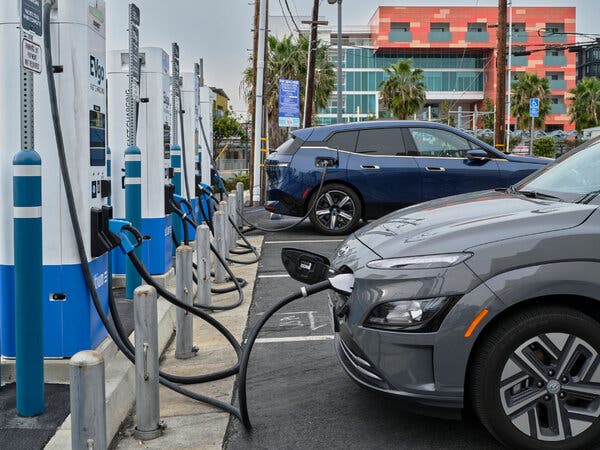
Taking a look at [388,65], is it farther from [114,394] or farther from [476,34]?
[114,394]

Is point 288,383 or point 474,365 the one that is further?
point 288,383

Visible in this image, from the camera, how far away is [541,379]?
338 centimetres

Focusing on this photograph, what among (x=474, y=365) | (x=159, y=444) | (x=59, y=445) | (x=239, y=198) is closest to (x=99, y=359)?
(x=59, y=445)

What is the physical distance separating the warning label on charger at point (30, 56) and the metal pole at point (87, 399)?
1.56m

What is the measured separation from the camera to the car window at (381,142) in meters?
11.3

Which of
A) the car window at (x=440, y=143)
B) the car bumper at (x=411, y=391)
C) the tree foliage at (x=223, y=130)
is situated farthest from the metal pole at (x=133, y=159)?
the tree foliage at (x=223, y=130)

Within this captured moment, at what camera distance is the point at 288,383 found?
4.70m

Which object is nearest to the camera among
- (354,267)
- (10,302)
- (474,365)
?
(474,365)

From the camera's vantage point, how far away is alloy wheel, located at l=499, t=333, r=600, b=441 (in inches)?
133

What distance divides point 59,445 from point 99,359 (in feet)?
3.20

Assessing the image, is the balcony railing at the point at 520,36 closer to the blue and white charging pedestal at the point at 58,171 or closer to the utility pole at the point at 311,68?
the utility pole at the point at 311,68

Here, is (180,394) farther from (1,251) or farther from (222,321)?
(222,321)

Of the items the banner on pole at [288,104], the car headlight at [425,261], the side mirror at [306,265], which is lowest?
the side mirror at [306,265]

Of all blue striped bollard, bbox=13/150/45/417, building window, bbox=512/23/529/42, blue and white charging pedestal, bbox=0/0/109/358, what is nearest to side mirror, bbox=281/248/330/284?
blue and white charging pedestal, bbox=0/0/109/358
